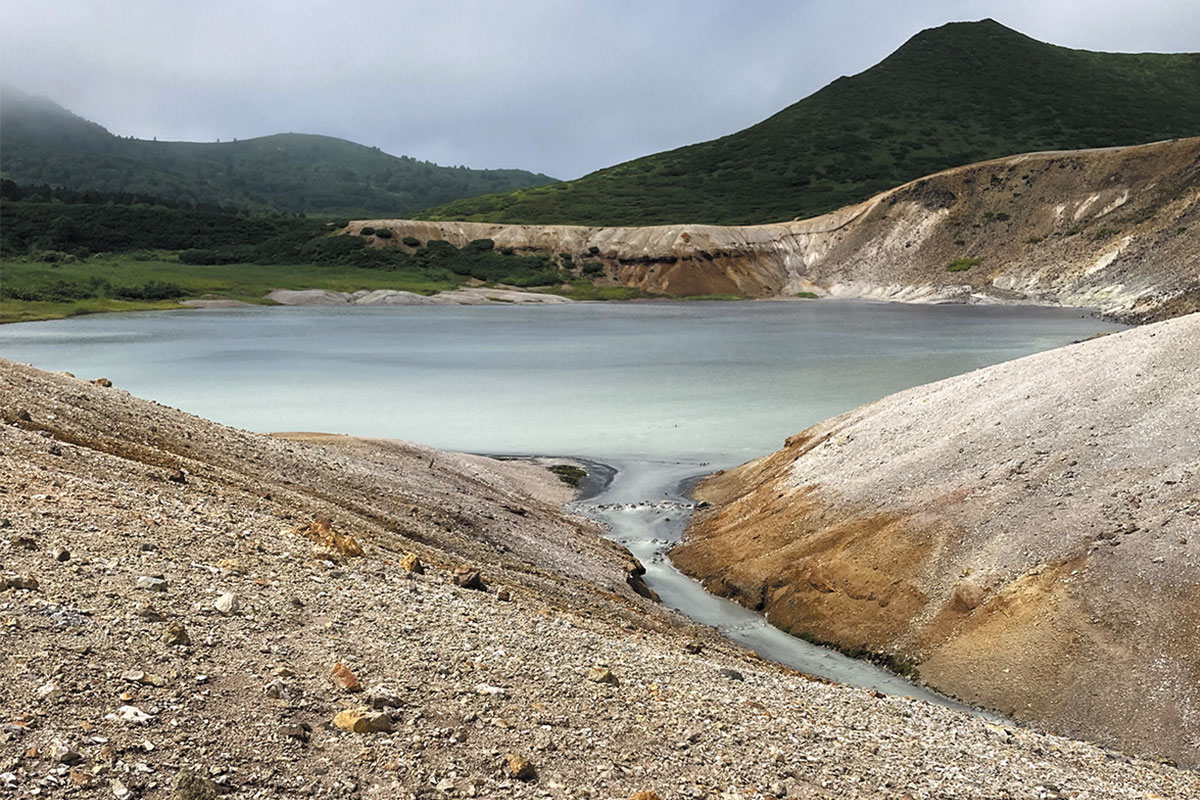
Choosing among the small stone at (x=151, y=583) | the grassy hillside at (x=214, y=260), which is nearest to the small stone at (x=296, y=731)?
the small stone at (x=151, y=583)

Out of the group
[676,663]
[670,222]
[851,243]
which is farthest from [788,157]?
[676,663]

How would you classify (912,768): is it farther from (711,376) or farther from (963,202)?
(963,202)

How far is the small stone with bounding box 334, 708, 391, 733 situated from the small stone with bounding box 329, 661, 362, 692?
12.7 inches

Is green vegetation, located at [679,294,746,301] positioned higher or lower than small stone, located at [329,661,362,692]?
higher

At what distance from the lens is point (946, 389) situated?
21.7 meters

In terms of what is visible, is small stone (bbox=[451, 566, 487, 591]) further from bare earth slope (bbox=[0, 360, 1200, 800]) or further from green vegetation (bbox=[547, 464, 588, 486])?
green vegetation (bbox=[547, 464, 588, 486])

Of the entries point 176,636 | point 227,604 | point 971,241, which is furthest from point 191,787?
point 971,241

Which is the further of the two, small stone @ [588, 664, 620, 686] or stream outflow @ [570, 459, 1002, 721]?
stream outflow @ [570, 459, 1002, 721]

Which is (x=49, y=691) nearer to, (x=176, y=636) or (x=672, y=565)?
(x=176, y=636)

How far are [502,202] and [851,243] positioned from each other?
7342 cm

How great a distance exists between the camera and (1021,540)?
14.5 m

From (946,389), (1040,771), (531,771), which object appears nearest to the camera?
(531,771)

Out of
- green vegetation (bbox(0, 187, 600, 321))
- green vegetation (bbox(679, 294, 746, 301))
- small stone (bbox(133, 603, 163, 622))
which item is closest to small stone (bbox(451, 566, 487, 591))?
small stone (bbox(133, 603, 163, 622))

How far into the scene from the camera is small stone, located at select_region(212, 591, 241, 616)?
285 inches
